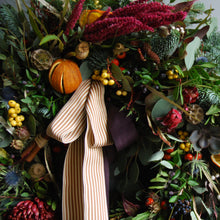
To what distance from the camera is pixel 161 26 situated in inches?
21.2

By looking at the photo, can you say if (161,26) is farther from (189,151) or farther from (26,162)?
(26,162)

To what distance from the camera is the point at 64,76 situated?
528 mm

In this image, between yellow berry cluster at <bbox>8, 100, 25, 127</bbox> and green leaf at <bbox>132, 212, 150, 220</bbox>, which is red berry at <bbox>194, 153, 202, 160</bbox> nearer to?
green leaf at <bbox>132, 212, 150, 220</bbox>

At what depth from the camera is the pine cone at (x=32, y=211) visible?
0.58 metres

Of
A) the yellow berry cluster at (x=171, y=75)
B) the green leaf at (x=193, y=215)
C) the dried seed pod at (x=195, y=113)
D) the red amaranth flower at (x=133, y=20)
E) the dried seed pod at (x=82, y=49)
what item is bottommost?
the green leaf at (x=193, y=215)

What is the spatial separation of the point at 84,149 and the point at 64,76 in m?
0.19

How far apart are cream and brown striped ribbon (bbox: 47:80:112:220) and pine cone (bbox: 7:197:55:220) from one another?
0.18 feet

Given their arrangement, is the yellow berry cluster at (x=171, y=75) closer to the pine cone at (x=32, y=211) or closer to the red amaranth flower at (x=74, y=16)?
the red amaranth flower at (x=74, y=16)

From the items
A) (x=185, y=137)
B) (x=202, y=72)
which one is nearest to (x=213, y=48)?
(x=202, y=72)

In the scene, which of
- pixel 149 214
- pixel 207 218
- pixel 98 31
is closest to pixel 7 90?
pixel 98 31

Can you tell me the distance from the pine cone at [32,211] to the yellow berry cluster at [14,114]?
0.69 feet

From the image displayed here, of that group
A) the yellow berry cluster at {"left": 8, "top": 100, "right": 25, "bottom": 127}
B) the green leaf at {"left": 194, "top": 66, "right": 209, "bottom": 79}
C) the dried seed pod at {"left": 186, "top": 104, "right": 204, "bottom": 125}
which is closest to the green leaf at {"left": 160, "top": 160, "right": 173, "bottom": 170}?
the dried seed pod at {"left": 186, "top": 104, "right": 204, "bottom": 125}

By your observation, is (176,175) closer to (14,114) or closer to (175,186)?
(175,186)

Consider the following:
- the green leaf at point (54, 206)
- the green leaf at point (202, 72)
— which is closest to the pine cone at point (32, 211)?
the green leaf at point (54, 206)
